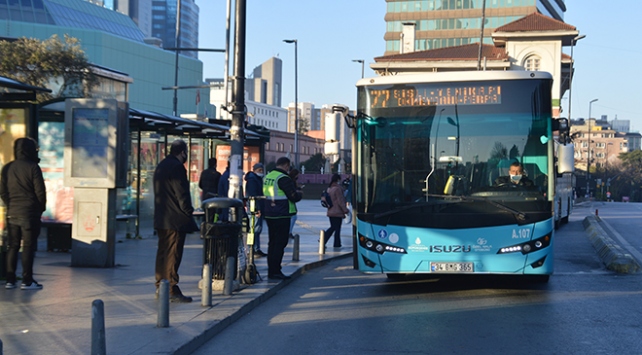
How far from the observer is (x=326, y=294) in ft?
38.7

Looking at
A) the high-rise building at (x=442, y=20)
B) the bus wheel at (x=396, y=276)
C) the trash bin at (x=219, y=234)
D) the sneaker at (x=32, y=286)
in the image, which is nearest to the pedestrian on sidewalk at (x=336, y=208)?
the bus wheel at (x=396, y=276)

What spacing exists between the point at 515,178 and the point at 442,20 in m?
91.5

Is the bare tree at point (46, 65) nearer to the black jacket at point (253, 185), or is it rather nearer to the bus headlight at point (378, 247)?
the black jacket at point (253, 185)

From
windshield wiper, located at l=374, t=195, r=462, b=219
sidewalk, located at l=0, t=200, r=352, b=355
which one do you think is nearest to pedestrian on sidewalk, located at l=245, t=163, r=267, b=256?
sidewalk, located at l=0, t=200, r=352, b=355

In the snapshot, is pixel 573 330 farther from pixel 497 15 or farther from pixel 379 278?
pixel 497 15

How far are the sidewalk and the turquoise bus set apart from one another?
1991 mm

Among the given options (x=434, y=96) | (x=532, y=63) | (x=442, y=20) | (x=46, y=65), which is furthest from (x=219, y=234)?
(x=442, y=20)

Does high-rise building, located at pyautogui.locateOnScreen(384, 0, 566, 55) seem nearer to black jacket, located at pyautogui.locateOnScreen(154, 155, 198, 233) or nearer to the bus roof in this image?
the bus roof

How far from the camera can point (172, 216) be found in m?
9.80

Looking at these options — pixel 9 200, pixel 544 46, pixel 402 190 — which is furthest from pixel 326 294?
pixel 544 46

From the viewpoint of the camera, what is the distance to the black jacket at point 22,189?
10609mm

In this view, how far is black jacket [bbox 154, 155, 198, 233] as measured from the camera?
981cm

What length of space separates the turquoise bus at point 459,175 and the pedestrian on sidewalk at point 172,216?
278 cm

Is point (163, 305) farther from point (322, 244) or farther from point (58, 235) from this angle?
point (322, 244)
